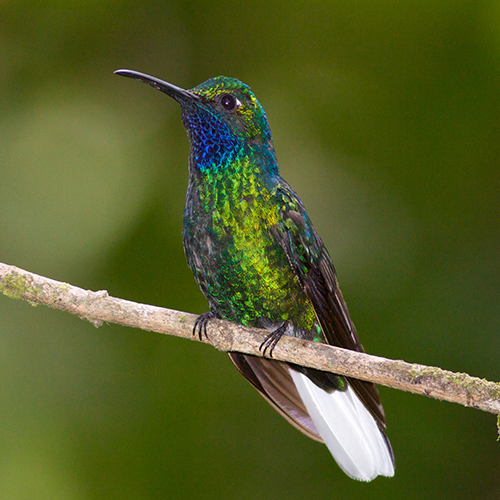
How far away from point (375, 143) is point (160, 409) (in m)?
3.41

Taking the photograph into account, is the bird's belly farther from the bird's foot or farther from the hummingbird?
the bird's foot

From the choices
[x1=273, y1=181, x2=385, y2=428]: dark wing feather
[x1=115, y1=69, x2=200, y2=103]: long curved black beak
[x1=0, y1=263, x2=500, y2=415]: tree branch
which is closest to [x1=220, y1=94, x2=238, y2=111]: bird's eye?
[x1=115, y1=69, x2=200, y2=103]: long curved black beak

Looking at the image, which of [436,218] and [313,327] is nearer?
[313,327]

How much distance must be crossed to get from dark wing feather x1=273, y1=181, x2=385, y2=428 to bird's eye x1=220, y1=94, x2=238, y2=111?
1.79 ft

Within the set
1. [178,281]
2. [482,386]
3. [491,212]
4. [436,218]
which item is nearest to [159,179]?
[178,281]

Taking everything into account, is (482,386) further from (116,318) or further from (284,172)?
(284,172)

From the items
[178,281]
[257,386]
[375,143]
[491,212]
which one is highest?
[375,143]

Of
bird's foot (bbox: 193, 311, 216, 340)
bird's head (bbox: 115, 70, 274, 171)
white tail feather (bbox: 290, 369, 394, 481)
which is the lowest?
white tail feather (bbox: 290, 369, 394, 481)

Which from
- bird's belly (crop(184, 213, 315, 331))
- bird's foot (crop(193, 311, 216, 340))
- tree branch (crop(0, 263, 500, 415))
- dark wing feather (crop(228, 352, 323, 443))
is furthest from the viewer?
dark wing feather (crop(228, 352, 323, 443))

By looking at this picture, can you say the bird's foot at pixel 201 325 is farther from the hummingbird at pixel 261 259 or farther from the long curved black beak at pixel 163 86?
the long curved black beak at pixel 163 86

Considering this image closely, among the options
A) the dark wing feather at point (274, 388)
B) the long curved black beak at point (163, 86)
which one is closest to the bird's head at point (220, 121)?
the long curved black beak at point (163, 86)

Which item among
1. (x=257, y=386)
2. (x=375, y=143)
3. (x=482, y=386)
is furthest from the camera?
(x=375, y=143)

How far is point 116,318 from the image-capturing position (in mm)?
2865

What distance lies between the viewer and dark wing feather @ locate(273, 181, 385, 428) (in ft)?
9.66
